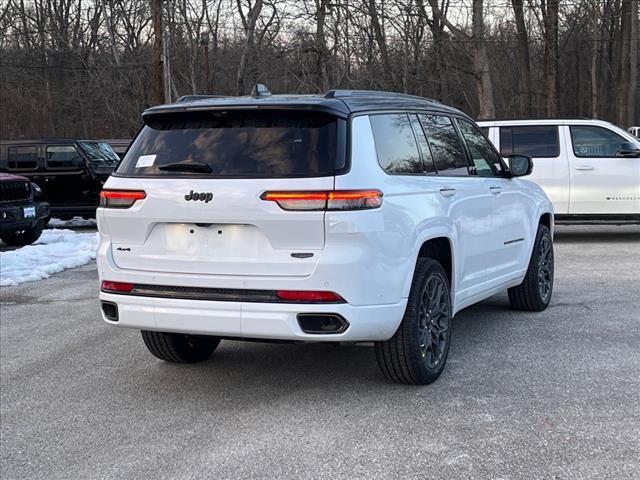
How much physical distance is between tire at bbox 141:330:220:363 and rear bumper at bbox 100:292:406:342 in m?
0.81

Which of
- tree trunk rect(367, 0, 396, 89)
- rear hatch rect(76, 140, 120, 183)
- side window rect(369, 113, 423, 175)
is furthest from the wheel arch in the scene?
tree trunk rect(367, 0, 396, 89)

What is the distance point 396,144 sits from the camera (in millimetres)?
4953

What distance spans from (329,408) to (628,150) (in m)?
9.11

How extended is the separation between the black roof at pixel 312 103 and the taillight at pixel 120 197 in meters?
0.55

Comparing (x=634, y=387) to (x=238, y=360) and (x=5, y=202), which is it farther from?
(x=5, y=202)

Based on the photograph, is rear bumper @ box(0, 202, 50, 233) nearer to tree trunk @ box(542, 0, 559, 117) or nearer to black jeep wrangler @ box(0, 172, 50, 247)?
black jeep wrangler @ box(0, 172, 50, 247)

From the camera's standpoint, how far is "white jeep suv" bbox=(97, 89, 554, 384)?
4.28 meters

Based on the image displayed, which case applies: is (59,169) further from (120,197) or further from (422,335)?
(422,335)

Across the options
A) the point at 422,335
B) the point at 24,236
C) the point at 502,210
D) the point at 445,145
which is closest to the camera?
the point at 422,335

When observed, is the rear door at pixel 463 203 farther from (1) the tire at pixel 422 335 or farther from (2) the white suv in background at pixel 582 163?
(2) the white suv in background at pixel 582 163

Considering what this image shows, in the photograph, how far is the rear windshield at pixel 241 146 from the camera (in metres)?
4.39

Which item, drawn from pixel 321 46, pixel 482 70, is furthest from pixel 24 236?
pixel 321 46

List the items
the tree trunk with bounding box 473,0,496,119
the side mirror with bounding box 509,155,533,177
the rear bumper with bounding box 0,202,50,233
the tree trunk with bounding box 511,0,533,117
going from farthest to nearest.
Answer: the tree trunk with bounding box 511,0,533,117 → the tree trunk with bounding box 473,0,496,119 → the rear bumper with bounding box 0,202,50,233 → the side mirror with bounding box 509,155,533,177

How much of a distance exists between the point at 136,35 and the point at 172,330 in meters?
40.2
